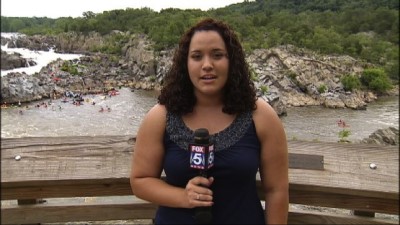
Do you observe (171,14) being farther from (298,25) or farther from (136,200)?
(136,200)

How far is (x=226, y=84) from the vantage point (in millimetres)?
2041

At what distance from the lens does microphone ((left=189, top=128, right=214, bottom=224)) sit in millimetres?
1674

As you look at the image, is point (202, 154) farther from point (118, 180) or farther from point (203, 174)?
point (118, 180)

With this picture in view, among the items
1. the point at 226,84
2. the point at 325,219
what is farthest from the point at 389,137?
the point at 226,84

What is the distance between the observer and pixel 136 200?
235 centimetres

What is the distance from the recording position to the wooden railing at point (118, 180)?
6.61 feet

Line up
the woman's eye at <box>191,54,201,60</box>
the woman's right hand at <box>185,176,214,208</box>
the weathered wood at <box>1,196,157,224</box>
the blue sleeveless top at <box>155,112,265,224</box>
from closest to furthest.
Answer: the woman's right hand at <box>185,176,214,208</box>, the blue sleeveless top at <box>155,112,265,224</box>, the woman's eye at <box>191,54,201,60</box>, the weathered wood at <box>1,196,157,224</box>

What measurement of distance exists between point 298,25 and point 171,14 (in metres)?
1.20

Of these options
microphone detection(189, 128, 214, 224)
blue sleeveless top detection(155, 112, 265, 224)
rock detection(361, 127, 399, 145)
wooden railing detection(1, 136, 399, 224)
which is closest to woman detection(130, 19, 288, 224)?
blue sleeveless top detection(155, 112, 265, 224)

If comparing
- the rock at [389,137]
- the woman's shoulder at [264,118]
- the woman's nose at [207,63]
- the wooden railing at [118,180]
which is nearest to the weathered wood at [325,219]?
the wooden railing at [118,180]

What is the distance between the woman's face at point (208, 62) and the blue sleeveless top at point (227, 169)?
0.20 metres

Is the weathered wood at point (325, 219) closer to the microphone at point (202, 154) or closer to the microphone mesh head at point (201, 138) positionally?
the microphone at point (202, 154)

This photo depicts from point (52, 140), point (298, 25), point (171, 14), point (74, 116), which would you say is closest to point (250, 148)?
point (52, 140)

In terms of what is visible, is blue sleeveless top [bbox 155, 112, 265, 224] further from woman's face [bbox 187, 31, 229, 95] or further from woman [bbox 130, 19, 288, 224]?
woman's face [bbox 187, 31, 229, 95]
